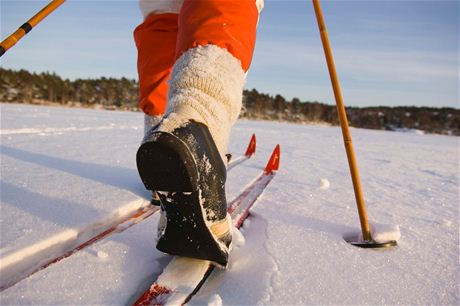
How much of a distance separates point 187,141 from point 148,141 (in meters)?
0.07

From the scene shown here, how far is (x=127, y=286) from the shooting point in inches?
29.7

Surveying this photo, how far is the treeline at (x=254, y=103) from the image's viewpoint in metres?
41.1

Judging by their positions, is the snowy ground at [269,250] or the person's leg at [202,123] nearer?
the person's leg at [202,123]

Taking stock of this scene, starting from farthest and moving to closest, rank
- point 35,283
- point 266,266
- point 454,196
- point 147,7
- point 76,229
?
1. point 454,196
2. point 147,7
3. point 76,229
4. point 266,266
5. point 35,283

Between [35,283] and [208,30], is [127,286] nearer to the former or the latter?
[35,283]

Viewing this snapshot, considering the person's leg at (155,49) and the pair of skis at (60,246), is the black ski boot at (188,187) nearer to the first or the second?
the pair of skis at (60,246)

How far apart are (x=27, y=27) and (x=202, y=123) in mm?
859

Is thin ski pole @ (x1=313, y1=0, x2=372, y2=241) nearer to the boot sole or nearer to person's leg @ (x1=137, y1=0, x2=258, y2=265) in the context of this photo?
person's leg @ (x1=137, y1=0, x2=258, y2=265)

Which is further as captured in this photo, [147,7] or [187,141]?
[147,7]

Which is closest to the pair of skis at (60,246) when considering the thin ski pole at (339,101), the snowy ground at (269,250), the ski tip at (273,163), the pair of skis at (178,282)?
the snowy ground at (269,250)

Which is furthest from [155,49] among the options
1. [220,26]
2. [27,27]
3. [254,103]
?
[254,103]

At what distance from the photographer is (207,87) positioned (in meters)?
0.74

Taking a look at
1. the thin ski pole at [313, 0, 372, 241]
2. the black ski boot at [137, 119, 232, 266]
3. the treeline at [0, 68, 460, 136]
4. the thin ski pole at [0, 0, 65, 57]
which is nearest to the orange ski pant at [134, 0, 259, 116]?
the black ski boot at [137, 119, 232, 266]

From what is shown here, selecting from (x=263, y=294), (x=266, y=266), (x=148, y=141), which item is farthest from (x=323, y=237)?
(x=148, y=141)
